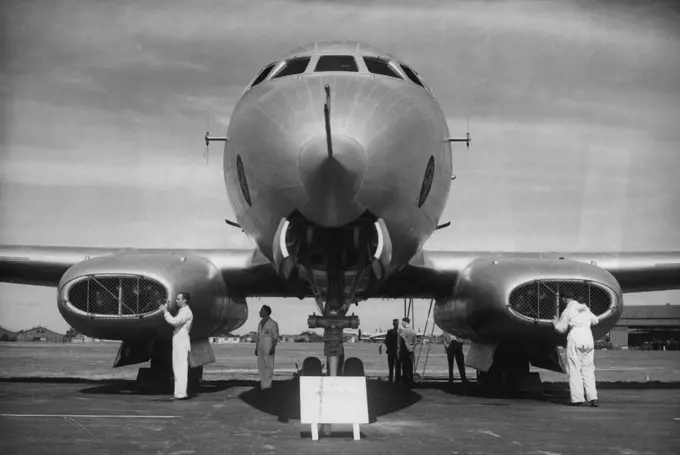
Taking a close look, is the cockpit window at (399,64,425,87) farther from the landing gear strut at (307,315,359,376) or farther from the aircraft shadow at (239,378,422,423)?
the aircraft shadow at (239,378,422,423)

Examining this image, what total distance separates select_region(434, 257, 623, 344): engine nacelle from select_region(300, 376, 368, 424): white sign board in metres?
5.13

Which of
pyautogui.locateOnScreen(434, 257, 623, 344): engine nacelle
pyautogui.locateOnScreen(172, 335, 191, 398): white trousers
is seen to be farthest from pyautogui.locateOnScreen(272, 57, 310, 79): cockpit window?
pyautogui.locateOnScreen(434, 257, 623, 344): engine nacelle

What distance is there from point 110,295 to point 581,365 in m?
7.45

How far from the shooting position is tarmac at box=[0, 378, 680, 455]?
7.51m

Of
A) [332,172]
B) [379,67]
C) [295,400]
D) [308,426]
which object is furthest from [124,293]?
[332,172]

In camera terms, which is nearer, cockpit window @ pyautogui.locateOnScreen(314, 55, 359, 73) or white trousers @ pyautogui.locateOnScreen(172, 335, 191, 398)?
cockpit window @ pyautogui.locateOnScreen(314, 55, 359, 73)

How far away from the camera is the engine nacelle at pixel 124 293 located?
42.3ft

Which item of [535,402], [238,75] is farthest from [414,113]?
[535,402]

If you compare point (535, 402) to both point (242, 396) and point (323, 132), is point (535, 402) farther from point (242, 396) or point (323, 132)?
point (323, 132)

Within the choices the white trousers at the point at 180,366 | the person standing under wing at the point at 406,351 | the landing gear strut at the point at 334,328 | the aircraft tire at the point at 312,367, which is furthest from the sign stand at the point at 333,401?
the person standing under wing at the point at 406,351

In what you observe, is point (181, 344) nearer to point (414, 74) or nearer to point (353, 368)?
point (353, 368)

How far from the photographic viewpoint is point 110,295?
42.9ft

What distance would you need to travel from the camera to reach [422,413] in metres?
10.7

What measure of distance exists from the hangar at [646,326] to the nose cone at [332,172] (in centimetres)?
10570
